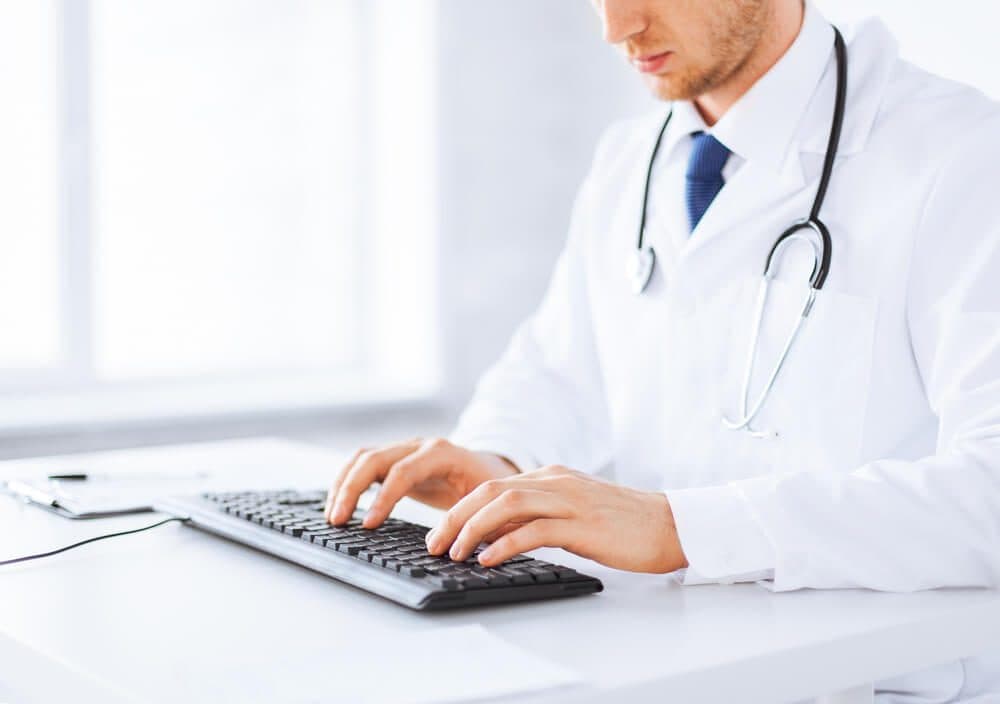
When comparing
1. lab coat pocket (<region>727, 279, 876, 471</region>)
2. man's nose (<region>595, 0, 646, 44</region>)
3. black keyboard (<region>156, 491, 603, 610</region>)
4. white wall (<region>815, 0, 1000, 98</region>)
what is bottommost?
black keyboard (<region>156, 491, 603, 610</region>)

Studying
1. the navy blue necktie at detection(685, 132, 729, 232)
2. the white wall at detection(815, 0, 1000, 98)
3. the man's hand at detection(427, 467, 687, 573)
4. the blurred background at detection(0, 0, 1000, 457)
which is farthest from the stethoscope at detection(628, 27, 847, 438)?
the blurred background at detection(0, 0, 1000, 457)

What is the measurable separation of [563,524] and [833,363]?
488 mm

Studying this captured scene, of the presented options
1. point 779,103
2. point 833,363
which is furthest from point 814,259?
point 779,103

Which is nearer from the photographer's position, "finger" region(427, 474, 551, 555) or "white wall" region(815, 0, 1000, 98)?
"finger" region(427, 474, 551, 555)

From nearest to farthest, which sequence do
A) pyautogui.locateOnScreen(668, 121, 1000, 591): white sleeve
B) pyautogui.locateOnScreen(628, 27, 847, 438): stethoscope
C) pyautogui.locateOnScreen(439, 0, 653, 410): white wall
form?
pyautogui.locateOnScreen(668, 121, 1000, 591): white sleeve
pyautogui.locateOnScreen(628, 27, 847, 438): stethoscope
pyautogui.locateOnScreen(439, 0, 653, 410): white wall

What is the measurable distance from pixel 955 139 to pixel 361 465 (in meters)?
0.72

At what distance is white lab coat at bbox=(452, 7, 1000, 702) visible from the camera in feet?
3.22

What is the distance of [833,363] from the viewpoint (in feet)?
4.24

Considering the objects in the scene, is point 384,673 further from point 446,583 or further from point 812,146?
point 812,146

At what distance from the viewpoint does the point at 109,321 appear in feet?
9.48

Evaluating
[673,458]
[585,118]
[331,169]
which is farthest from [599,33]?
[673,458]

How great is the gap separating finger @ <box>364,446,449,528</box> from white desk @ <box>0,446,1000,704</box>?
0.36 feet

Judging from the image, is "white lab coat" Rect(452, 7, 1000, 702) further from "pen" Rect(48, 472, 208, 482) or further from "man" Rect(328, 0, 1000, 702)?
"pen" Rect(48, 472, 208, 482)

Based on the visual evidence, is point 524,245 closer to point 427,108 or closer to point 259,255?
point 427,108
